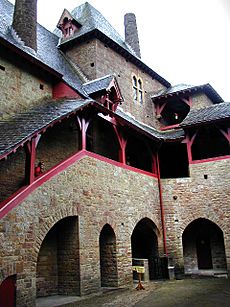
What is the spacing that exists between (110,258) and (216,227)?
6811 mm

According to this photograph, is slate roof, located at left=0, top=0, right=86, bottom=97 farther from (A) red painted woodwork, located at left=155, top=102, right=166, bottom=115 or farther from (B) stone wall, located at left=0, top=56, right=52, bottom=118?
(A) red painted woodwork, located at left=155, top=102, right=166, bottom=115

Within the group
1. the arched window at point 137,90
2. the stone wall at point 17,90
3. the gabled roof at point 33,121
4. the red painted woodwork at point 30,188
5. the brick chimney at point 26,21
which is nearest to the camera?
the red painted woodwork at point 30,188

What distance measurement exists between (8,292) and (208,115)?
12.2 m

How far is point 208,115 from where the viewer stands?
16.5 m

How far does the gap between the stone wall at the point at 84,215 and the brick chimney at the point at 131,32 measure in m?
11.1

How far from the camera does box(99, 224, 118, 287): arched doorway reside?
12166mm

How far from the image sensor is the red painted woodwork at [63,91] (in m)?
13.0

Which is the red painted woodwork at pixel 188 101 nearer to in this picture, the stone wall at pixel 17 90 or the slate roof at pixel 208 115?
the slate roof at pixel 208 115

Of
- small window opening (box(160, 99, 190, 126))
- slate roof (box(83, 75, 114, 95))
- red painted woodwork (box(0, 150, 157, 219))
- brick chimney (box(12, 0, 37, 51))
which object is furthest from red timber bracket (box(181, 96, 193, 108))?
red painted woodwork (box(0, 150, 157, 219))

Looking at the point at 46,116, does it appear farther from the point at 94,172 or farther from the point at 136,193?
the point at 136,193

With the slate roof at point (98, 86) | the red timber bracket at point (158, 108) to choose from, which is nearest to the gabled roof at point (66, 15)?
the slate roof at point (98, 86)

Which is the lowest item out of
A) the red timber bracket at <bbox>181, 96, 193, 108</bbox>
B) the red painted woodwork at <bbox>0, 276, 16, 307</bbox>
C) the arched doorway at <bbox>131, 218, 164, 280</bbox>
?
the red painted woodwork at <bbox>0, 276, 16, 307</bbox>

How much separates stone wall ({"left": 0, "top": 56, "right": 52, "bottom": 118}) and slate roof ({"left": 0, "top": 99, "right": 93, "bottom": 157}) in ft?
1.63

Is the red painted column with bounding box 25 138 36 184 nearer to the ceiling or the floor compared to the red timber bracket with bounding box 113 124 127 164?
nearer to the floor
